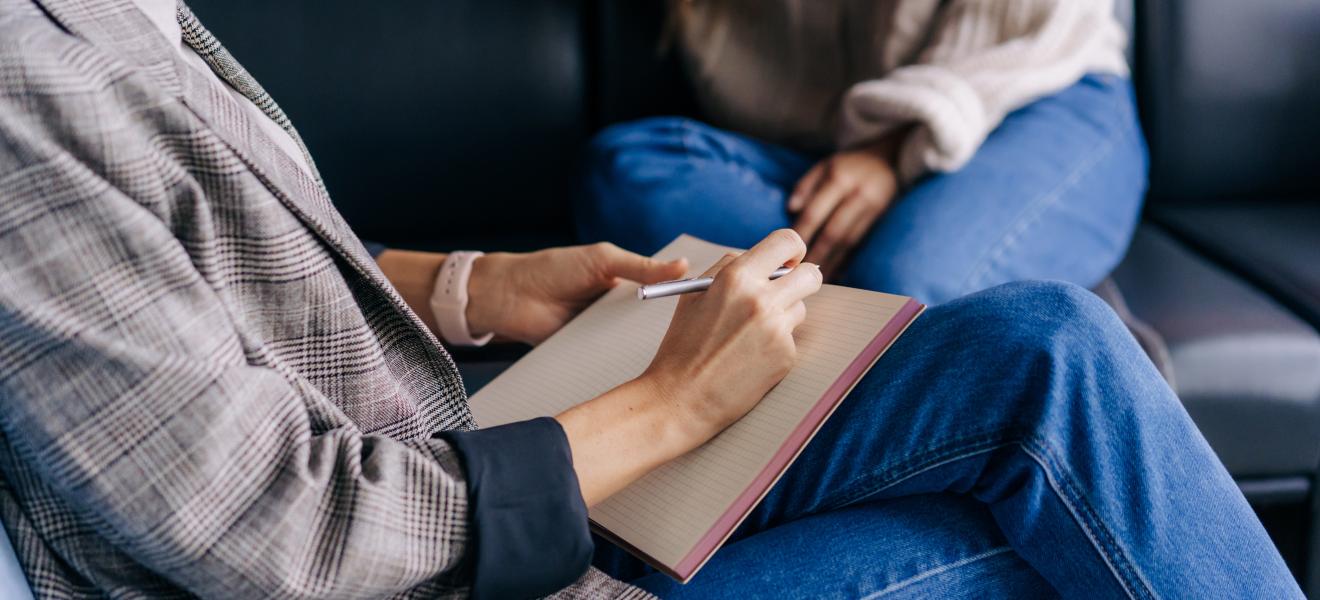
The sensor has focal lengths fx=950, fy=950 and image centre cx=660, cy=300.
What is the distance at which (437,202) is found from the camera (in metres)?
1.47

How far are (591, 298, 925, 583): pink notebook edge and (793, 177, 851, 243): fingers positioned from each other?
0.52 meters

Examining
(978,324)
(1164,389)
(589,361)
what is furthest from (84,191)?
(1164,389)

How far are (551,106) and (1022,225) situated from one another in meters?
0.74

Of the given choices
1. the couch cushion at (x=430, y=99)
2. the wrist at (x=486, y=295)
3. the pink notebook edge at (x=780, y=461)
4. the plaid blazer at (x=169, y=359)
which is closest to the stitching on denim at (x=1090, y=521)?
the pink notebook edge at (x=780, y=461)

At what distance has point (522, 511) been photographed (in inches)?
19.2

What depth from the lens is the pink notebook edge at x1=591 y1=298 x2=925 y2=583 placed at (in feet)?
1.73

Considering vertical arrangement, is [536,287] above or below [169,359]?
below

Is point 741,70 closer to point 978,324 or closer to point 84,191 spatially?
point 978,324

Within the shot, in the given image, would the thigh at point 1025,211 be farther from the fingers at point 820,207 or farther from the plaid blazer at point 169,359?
the plaid blazer at point 169,359

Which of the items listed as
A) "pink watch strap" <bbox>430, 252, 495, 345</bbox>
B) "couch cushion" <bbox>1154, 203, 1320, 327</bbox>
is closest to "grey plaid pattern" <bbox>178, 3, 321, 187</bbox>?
"pink watch strap" <bbox>430, 252, 495, 345</bbox>

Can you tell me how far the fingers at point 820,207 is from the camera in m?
1.10

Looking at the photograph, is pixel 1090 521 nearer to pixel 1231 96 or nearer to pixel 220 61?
pixel 220 61

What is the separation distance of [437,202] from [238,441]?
3.51 ft

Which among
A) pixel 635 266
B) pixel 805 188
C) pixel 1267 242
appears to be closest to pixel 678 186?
pixel 805 188
